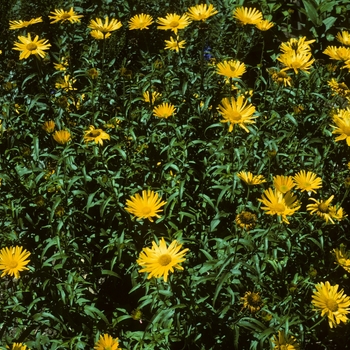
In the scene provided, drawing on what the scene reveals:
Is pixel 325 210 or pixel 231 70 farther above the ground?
pixel 231 70

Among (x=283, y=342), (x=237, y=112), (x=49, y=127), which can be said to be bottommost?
(x=283, y=342)

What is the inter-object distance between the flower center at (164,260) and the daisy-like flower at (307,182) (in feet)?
2.78

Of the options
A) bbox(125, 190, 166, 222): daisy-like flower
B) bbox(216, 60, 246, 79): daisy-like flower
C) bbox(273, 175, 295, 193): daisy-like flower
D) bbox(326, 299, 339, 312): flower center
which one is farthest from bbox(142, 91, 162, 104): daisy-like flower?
bbox(326, 299, 339, 312): flower center

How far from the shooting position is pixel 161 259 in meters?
2.47

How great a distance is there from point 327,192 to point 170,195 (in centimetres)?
113

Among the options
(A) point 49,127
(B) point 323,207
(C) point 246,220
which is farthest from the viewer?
(A) point 49,127

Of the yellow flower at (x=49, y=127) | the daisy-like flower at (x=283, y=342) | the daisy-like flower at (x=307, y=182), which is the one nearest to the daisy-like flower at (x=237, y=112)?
the daisy-like flower at (x=307, y=182)

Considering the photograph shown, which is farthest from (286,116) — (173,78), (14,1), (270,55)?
(14,1)

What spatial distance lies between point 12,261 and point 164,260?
777 millimetres

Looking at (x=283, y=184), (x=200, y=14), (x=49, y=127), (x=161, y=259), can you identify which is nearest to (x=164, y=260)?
(x=161, y=259)

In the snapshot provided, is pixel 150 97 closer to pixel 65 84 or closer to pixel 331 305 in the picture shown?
pixel 65 84

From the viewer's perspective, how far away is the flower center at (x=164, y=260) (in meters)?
2.44

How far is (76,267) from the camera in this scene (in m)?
2.87

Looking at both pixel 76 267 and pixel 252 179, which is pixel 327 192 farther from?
pixel 76 267
